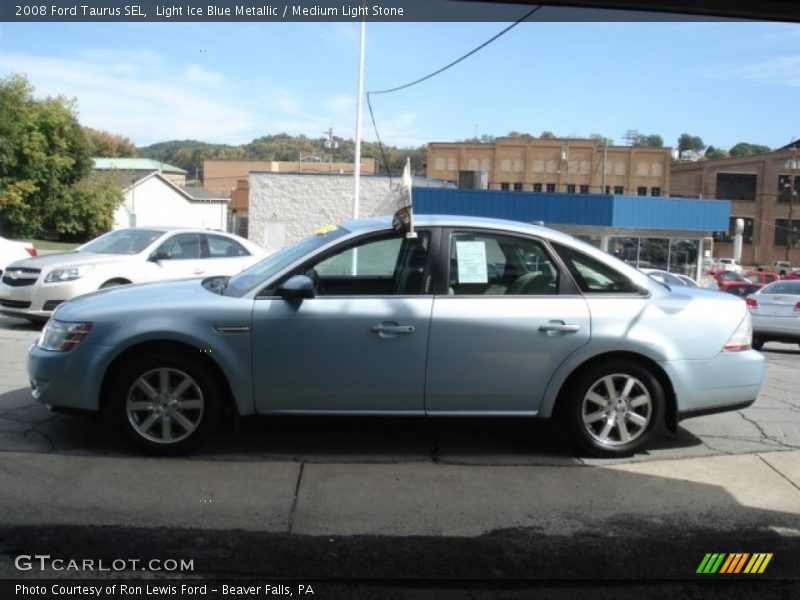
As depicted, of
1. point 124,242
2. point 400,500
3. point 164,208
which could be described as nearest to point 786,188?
point 164,208

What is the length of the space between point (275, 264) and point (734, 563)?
335cm

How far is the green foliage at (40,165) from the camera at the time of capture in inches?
1809

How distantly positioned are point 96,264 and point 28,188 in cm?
4228

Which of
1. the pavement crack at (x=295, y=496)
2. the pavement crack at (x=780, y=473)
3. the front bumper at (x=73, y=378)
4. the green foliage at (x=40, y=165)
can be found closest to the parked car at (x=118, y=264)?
the front bumper at (x=73, y=378)

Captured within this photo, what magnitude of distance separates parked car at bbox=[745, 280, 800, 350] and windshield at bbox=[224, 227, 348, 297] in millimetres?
11008

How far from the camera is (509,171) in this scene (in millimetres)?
78188

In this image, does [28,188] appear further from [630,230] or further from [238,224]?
[630,230]

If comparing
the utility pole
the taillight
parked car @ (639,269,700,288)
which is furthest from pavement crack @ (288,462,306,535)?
the utility pole

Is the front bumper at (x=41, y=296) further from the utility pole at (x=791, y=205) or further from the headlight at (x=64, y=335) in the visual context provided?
the utility pole at (x=791, y=205)

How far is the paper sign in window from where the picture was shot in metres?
5.03

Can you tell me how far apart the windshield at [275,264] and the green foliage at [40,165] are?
45.4 metres

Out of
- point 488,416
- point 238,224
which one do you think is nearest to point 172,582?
point 488,416

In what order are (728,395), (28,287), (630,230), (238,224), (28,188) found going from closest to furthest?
(728,395), (28,287), (630,230), (28,188), (238,224)

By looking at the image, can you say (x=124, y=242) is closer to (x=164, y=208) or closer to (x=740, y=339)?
(x=740, y=339)
